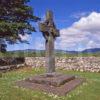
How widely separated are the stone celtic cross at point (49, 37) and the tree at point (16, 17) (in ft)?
38.2

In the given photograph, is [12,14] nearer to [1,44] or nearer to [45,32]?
[1,44]

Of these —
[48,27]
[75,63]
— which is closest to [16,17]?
[75,63]

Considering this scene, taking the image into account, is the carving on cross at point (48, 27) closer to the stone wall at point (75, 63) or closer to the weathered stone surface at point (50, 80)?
the weathered stone surface at point (50, 80)

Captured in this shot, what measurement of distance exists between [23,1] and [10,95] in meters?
21.0

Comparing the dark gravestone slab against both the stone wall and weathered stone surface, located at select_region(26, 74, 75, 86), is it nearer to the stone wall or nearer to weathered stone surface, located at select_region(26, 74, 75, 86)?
weathered stone surface, located at select_region(26, 74, 75, 86)

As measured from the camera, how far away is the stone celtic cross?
17.0 metres

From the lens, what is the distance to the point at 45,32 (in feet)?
56.9

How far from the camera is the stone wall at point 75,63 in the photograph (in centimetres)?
2705

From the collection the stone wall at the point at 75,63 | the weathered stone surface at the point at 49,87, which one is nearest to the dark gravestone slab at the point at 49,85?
the weathered stone surface at the point at 49,87

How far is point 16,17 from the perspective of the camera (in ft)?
103

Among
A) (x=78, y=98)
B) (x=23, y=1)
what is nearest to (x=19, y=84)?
(x=78, y=98)

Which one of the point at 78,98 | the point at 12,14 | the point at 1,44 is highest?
the point at 12,14

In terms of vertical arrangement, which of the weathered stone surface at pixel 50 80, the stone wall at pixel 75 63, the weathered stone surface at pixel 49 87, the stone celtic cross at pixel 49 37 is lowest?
the weathered stone surface at pixel 49 87

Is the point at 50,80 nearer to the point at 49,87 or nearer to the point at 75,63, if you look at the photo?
the point at 49,87
